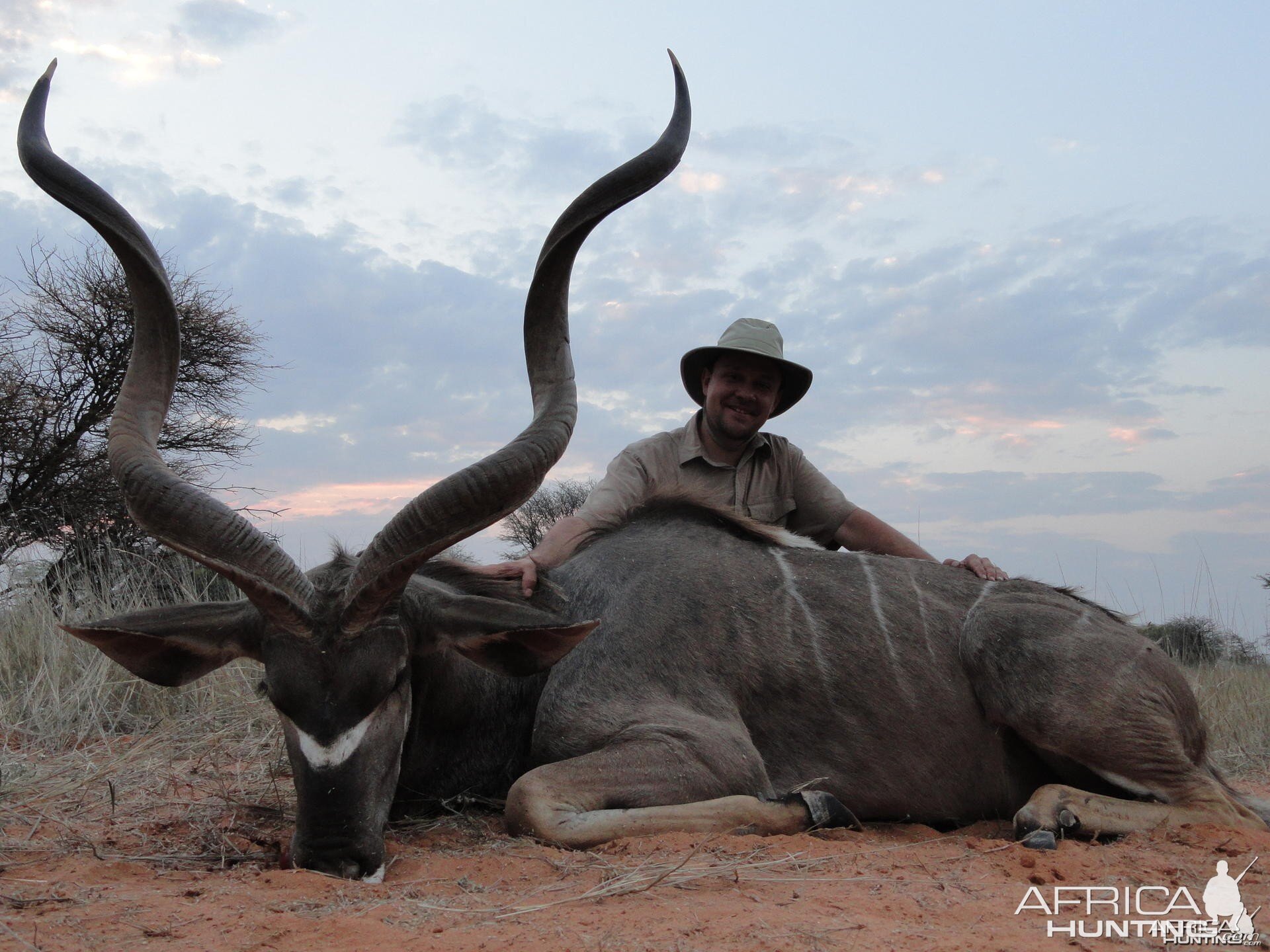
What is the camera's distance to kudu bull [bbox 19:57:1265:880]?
143 inches

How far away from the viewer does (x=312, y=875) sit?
318 cm

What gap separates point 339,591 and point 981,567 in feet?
10.0

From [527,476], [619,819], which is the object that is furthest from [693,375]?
[619,819]

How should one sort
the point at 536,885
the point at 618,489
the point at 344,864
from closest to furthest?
the point at 536,885, the point at 344,864, the point at 618,489

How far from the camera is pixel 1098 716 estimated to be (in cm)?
430

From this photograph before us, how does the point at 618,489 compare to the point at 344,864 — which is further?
the point at 618,489

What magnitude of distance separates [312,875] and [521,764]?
4.52 ft

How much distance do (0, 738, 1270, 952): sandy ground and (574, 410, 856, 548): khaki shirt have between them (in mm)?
2407

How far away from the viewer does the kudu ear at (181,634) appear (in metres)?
3.82

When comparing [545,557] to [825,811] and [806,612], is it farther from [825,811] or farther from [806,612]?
[825,811]

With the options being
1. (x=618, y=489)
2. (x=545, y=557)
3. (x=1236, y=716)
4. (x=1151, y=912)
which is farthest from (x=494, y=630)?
(x=1236, y=716)

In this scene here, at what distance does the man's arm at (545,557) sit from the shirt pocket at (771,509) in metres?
1.31

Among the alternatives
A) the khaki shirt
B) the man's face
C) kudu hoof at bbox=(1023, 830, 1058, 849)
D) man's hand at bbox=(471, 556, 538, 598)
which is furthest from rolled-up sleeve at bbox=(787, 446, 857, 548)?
kudu hoof at bbox=(1023, 830, 1058, 849)

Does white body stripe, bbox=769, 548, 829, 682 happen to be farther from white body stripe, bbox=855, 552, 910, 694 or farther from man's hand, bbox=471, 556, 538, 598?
man's hand, bbox=471, 556, 538, 598
